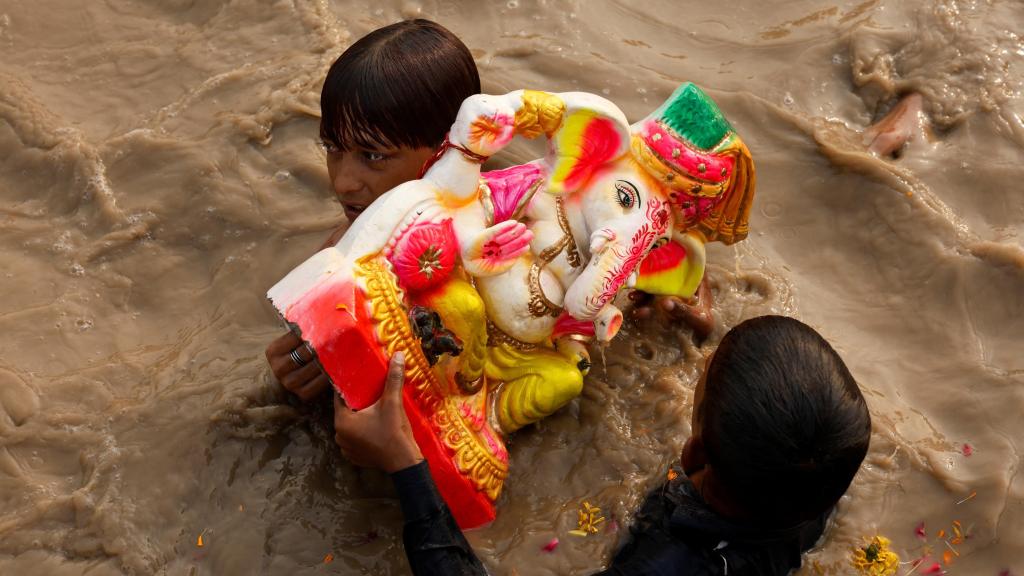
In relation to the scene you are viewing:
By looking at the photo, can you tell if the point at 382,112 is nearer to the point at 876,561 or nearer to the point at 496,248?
the point at 496,248

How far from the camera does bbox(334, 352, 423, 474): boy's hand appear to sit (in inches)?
92.7

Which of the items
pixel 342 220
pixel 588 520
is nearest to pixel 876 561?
pixel 588 520

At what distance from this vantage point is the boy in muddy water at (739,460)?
2031 mm

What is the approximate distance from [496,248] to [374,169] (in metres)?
0.58

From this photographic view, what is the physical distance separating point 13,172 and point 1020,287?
4.06 meters

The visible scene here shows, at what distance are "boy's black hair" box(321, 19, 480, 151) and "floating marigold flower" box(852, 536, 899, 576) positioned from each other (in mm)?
1820

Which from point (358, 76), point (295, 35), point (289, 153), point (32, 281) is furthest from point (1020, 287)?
point (32, 281)

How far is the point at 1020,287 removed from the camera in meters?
3.37

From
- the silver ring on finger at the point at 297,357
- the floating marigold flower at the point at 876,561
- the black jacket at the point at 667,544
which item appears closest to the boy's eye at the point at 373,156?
the silver ring on finger at the point at 297,357

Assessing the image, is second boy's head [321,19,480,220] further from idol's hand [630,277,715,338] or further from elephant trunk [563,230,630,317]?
idol's hand [630,277,715,338]

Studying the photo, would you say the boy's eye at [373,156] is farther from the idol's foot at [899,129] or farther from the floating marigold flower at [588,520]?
the idol's foot at [899,129]

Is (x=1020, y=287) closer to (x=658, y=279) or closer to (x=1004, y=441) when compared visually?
(x=1004, y=441)

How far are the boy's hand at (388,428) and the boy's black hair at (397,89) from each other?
0.75 m

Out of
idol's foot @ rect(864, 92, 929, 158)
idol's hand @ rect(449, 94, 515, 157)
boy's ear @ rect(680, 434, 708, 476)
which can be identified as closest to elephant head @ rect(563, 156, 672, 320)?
idol's hand @ rect(449, 94, 515, 157)
